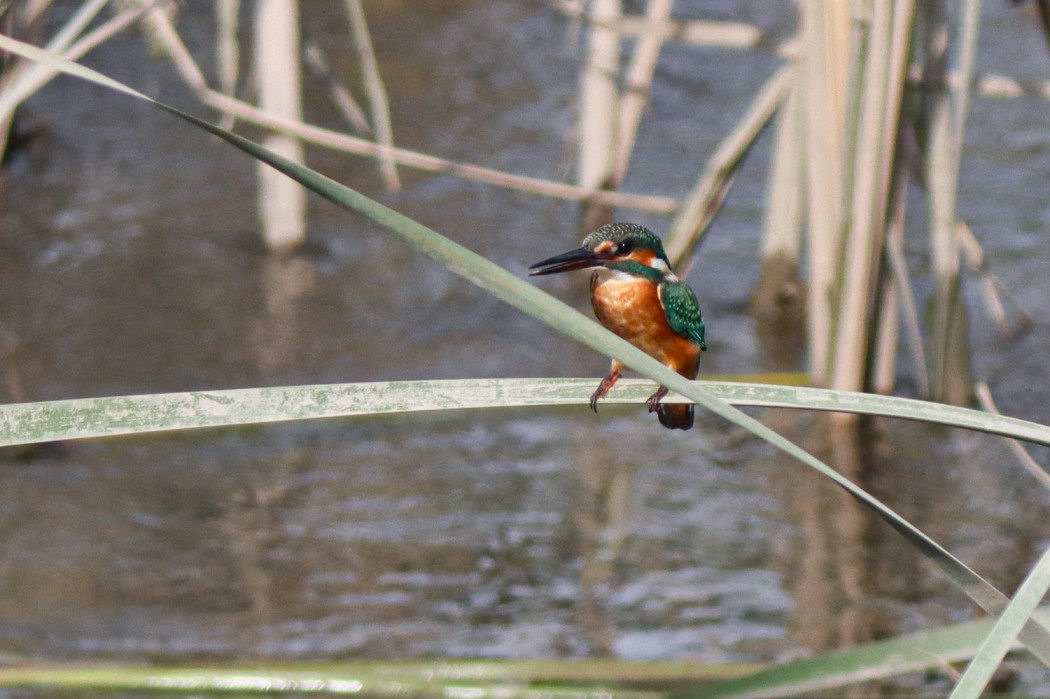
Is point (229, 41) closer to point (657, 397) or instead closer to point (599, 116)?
point (599, 116)

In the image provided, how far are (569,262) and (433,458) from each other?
281cm

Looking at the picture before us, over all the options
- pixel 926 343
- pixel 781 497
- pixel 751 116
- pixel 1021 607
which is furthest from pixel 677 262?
pixel 1021 607

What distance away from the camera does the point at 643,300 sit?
45.1 inches

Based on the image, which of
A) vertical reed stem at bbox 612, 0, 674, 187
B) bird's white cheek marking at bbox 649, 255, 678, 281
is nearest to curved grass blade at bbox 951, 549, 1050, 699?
bird's white cheek marking at bbox 649, 255, 678, 281

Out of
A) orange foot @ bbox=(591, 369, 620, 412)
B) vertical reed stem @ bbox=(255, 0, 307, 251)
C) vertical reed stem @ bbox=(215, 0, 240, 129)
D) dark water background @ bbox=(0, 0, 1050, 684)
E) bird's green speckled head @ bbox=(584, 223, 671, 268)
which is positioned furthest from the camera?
vertical reed stem @ bbox=(255, 0, 307, 251)

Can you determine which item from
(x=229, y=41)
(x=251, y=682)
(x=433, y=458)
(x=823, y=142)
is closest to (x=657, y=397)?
(x=251, y=682)

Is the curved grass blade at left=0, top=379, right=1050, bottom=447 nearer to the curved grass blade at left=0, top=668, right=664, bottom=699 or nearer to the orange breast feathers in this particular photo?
the orange breast feathers

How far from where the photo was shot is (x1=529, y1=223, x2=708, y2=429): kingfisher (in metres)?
1.12

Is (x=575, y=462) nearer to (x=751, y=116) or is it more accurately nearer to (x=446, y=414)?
(x=446, y=414)

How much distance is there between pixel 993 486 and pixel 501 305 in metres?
2.03

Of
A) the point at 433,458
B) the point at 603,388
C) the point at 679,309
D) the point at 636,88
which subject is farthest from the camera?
the point at 636,88

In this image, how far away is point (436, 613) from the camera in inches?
116

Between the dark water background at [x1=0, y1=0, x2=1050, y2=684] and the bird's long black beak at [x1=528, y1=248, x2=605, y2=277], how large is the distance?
179 centimetres

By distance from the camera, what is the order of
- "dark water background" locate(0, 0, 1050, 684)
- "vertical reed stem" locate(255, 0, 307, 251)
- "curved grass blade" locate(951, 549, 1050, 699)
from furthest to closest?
"vertical reed stem" locate(255, 0, 307, 251)
"dark water background" locate(0, 0, 1050, 684)
"curved grass blade" locate(951, 549, 1050, 699)
